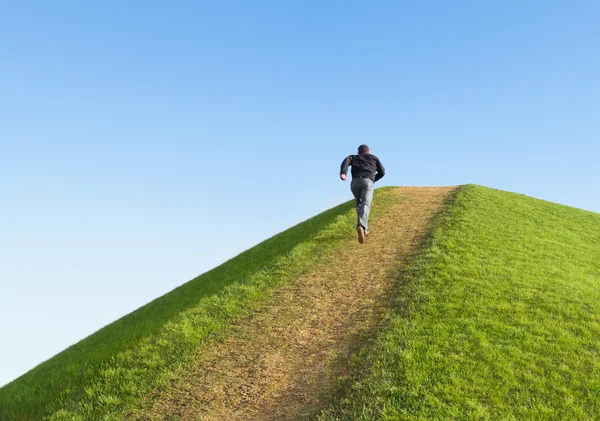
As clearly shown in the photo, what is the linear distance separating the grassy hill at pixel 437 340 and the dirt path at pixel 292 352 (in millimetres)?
514

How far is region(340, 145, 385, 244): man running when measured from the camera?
16625mm

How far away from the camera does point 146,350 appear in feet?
38.1

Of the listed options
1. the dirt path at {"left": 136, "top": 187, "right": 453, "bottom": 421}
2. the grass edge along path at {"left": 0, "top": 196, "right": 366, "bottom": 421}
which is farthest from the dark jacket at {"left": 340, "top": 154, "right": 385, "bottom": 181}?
the grass edge along path at {"left": 0, "top": 196, "right": 366, "bottom": 421}

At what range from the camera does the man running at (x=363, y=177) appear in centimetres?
1662

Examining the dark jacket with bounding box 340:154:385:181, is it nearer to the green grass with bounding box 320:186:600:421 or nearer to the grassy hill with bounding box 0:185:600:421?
the grassy hill with bounding box 0:185:600:421

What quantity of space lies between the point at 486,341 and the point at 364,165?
8246 mm

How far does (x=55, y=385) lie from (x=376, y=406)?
27.6 ft

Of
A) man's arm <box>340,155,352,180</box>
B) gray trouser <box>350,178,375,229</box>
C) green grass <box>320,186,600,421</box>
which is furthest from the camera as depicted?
gray trouser <box>350,178,375,229</box>

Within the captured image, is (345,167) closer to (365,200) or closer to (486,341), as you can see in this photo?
(365,200)

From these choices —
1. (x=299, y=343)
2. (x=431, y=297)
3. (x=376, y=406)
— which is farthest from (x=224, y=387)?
(x=431, y=297)

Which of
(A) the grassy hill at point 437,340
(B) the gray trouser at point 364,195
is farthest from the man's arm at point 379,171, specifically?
(A) the grassy hill at point 437,340

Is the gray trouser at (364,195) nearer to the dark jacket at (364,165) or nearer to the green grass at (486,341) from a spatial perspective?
the dark jacket at (364,165)

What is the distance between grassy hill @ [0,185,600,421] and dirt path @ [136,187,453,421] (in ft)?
1.69

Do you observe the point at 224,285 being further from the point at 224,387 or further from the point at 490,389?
the point at 490,389
